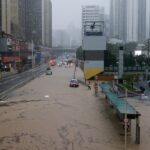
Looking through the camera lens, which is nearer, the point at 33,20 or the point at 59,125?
the point at 59,125

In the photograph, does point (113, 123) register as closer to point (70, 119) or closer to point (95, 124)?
point (95, 124)

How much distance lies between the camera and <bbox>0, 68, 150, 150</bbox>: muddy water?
22469 millimetres

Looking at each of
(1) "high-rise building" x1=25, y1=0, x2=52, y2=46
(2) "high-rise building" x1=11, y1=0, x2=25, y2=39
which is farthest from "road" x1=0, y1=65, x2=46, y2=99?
(1) "high-rise building" x1=25, y1=0, x2=52, y2=46

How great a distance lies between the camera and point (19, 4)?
518 feet

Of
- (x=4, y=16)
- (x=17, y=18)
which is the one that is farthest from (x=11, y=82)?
(x=17, y=18)

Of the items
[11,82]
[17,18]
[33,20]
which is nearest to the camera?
[11,82]

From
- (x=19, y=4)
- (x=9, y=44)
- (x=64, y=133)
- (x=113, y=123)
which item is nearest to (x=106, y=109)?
(x=113, y=123)

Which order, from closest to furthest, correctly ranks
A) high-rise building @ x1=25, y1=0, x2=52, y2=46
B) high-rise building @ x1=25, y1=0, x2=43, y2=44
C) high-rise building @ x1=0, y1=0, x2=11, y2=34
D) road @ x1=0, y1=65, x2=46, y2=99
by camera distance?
road @ x1=0, y1=65, x2=46, y2=99 → high-rise building @ x1=0, y1=0, x2=11, y2=34 → high-rise building @ x1=25, y1=0, x2=43, y2=44 → high-rise building @ x1=25, y1=0, x2=52, y2=46

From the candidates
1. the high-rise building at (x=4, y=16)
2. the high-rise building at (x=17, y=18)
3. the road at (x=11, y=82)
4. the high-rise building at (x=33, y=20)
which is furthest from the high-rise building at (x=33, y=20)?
the road at (x=11, y=82)

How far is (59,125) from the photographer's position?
92.9ft

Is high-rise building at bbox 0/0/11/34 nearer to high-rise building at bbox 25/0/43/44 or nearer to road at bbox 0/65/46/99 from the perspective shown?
road at bbox 0/65/46/99

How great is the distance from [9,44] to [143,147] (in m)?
85.5

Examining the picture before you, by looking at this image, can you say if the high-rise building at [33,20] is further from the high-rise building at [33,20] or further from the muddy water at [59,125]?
the muddy water at [59,125]

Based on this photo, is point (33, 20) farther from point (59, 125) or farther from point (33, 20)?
point (59, 125)
